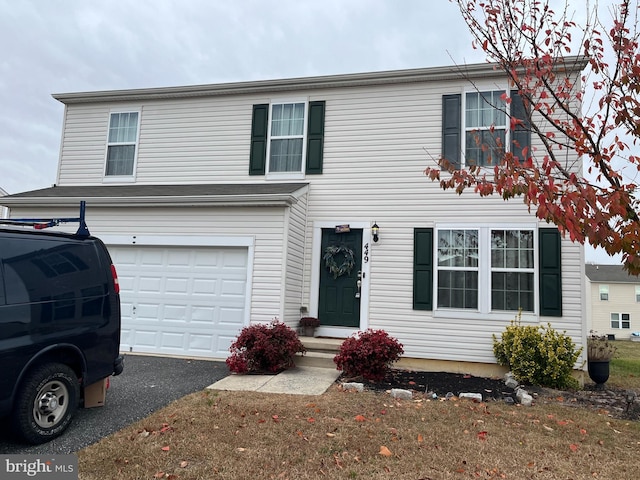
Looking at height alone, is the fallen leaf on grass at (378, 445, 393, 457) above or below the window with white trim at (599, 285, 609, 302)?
below

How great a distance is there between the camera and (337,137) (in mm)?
9039

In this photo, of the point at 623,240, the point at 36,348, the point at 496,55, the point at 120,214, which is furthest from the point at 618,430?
the point at 120,214

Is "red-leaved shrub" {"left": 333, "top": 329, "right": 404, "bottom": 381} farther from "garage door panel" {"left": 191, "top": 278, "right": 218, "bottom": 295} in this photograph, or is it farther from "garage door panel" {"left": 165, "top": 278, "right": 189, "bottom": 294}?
"garage door panel" {"left": 165, "top": 278, "right": 189, "bottom": 294}

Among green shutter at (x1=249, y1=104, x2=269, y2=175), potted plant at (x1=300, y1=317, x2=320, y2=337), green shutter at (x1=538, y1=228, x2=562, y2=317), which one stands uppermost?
green shutter at (x1=249, y1=104, x2=269, y2=175)

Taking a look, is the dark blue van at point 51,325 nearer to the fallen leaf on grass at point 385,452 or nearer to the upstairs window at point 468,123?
the fallen leaf on grass at point 385,452

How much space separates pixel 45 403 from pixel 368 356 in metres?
4.21

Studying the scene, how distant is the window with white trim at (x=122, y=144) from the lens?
1006 cm

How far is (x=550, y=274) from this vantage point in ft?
24.9

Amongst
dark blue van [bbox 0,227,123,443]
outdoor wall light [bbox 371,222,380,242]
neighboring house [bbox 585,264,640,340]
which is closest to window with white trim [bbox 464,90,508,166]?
outdoor wall light [bbox 371,222,380,242]

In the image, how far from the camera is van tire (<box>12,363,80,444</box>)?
3.68 m

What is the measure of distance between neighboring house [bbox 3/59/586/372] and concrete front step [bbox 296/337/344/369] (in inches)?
19.6

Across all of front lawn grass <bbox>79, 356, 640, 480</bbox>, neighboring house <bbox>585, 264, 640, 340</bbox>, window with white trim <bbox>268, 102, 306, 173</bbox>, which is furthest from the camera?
neighboring house <bbox>585, 264, 640, 340</bbox>

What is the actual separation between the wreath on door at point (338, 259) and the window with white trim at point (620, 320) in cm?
3242

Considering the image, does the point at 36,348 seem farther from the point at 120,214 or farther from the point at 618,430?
the point at 618,430
